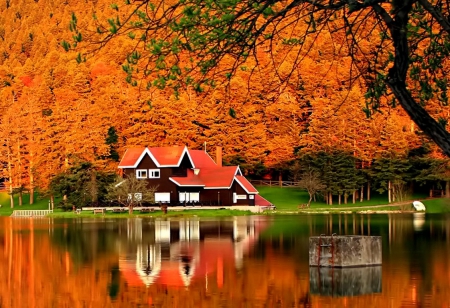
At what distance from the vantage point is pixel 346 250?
Answer: 1081 inches

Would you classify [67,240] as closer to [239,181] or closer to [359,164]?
[239,181]

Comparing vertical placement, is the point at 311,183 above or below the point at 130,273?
above

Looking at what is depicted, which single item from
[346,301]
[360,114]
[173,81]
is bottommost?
[346,301]

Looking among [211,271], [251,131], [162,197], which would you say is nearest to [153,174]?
[162,197]

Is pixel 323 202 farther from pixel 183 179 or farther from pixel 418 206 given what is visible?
pixel 183 179

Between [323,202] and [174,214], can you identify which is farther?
[323,202]

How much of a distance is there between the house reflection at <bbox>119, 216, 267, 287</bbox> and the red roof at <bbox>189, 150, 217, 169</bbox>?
24292 mm

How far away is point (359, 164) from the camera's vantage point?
286ft

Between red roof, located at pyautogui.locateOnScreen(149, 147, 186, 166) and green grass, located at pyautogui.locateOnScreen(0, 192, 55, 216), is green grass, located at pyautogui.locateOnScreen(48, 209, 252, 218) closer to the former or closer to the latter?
red roof, located at pyautogui.locateOnScreen(149, 147, 186, 166)

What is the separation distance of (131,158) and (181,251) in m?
43.5


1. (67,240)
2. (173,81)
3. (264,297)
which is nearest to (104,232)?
(67,240)

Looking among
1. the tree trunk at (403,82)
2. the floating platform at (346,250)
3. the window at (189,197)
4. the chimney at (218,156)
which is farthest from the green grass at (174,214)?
the tree trunk at (403,82)

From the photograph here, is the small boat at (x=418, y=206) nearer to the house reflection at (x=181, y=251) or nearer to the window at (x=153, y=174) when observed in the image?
the house reflection at (x=181, y=251)

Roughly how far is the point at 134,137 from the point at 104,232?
42007 millimetres
